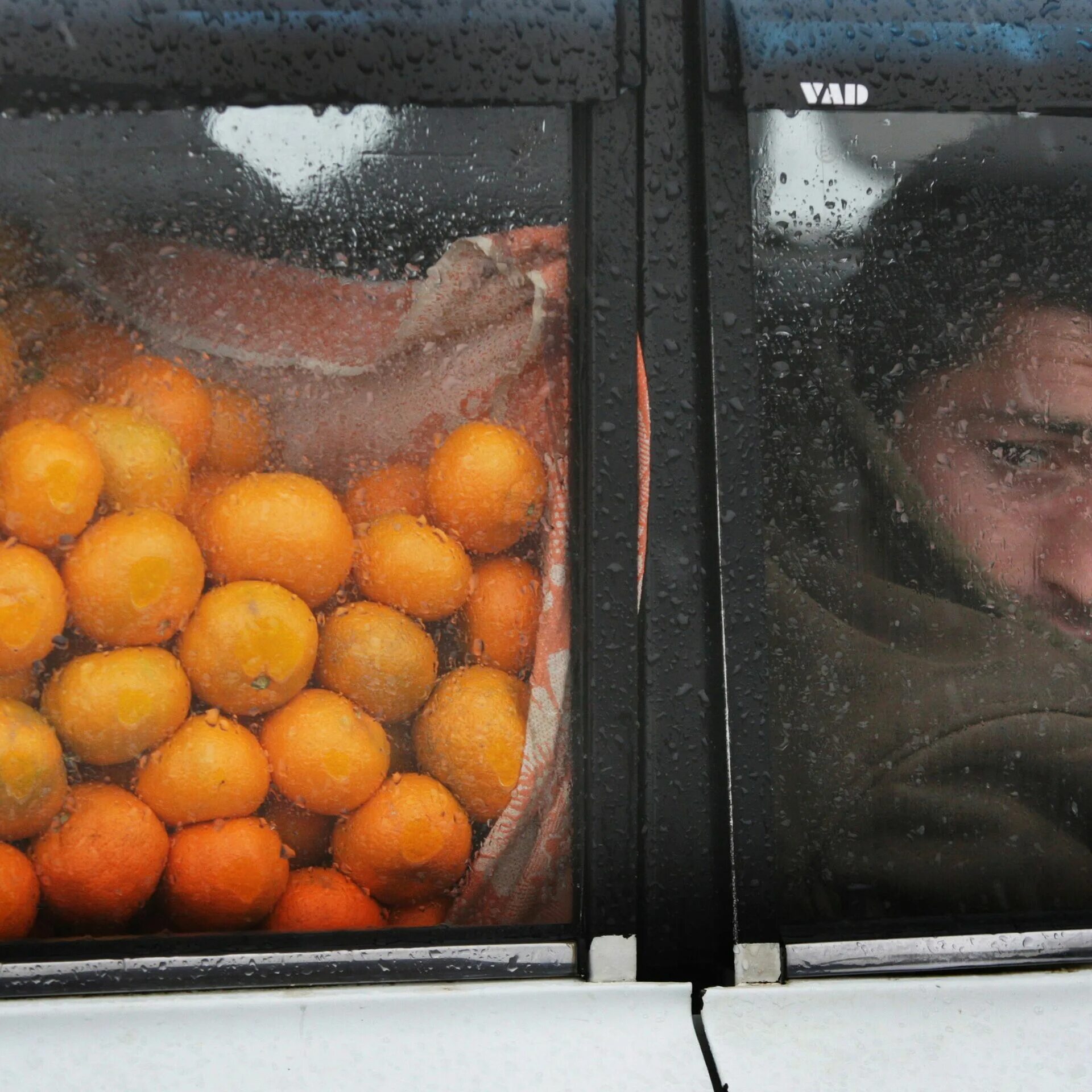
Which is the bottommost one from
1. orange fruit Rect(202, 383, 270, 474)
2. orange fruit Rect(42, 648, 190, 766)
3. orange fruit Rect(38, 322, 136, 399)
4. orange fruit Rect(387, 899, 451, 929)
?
orange fruit Rect(387, 899, 451, 929)

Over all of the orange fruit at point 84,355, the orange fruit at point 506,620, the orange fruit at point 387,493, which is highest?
the orange fruit at point 84,355

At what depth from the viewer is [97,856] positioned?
0.97m

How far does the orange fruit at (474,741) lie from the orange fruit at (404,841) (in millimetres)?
19

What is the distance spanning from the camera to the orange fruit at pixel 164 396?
103 centimetres

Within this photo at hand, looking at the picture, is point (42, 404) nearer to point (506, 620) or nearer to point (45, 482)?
point (45, 482)

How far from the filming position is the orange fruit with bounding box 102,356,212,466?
103 centimetres

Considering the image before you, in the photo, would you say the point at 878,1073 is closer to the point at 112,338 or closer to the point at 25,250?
the point at 112,338

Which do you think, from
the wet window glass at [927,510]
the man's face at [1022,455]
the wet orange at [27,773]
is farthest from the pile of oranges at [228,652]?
the man's face at [1022,455]

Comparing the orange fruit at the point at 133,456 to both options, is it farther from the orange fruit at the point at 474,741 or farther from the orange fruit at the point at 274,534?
the orange fruit at the point at 474,741

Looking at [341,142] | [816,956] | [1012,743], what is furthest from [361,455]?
[1012,743]

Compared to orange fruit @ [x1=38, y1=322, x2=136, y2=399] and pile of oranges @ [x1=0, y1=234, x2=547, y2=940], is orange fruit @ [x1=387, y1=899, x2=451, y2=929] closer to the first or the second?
pile of oranges @ [x1=0, y1=234, x2=547, y2=940]

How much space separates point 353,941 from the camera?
0.99 m

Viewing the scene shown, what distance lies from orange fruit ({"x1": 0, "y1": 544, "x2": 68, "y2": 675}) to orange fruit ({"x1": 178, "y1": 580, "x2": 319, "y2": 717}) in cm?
13

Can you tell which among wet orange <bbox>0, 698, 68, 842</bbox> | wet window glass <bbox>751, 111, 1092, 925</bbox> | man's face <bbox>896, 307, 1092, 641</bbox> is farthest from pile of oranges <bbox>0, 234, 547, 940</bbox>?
man's face <bbox>896, 307, 1092, 641</bbox>
